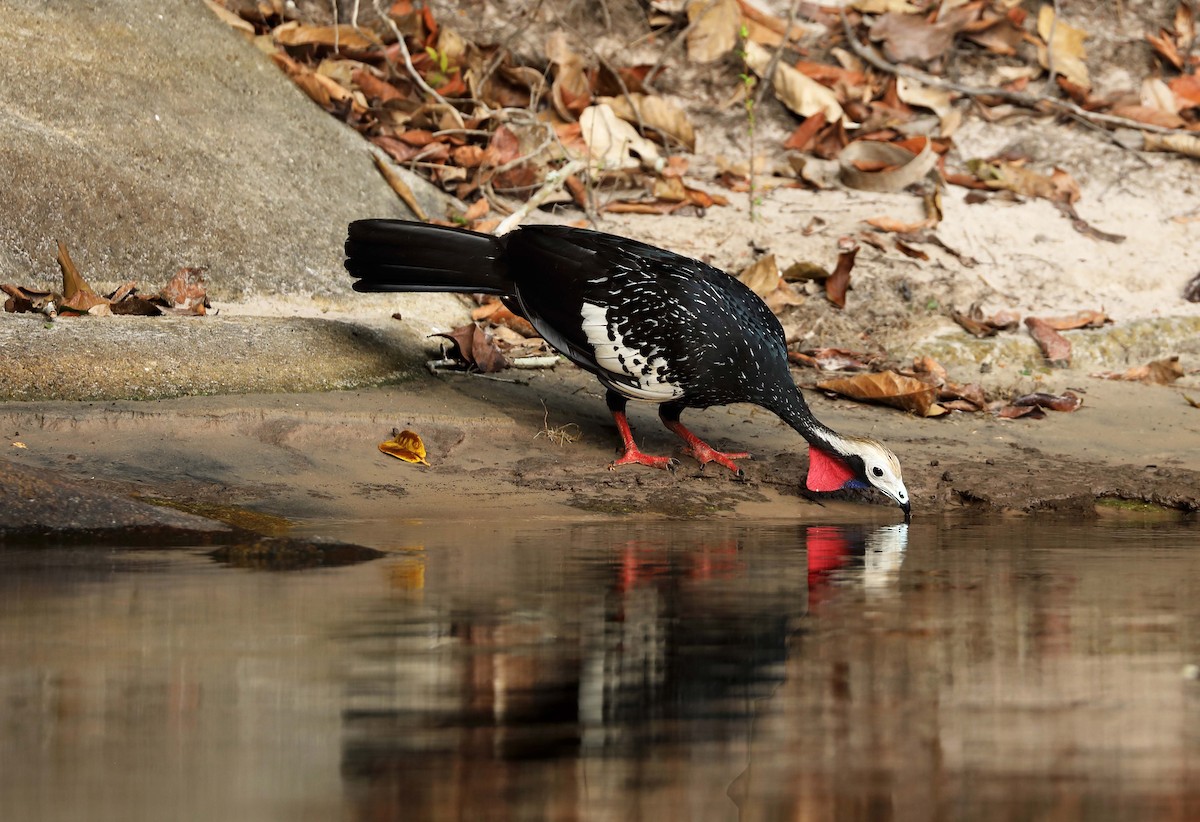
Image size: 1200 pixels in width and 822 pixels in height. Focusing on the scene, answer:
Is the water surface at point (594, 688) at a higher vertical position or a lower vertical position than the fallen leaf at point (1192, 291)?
higher

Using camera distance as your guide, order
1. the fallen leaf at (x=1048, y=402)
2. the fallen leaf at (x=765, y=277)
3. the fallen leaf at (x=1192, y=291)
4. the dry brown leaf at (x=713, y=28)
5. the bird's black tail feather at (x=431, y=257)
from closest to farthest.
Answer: the bird's black tail feather at (x=431, y=257), the fallen leaf at (x=1048, y=402), the fallen leaf at (x=765, y=277), the fallen leaf at (x=1192, y=291), the dry brown leaf at (x=713, y=28)

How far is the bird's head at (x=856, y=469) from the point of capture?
597 centimetres

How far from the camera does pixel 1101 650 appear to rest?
3.30m

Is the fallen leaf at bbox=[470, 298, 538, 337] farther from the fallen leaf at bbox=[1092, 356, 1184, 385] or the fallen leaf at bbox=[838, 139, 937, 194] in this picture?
the fallen leaf at bbox=[1092, 356, 1184, 385]

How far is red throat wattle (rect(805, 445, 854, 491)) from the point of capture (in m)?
6.23

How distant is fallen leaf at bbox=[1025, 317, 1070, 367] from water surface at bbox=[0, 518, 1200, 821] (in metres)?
3.82

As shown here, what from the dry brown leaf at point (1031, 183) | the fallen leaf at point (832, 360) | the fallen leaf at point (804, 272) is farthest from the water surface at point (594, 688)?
the dry brown leaf at point (1031, 183)

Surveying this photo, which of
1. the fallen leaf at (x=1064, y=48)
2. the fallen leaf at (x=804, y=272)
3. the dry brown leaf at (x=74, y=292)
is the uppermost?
the fallen leaf at (x=1064, y=48)

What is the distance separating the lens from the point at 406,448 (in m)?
6.23

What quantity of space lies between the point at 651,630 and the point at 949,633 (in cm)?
68

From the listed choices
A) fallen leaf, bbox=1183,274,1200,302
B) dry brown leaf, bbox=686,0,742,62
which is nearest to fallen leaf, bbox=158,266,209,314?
dry brown leaf, bbox=686,0,742,62

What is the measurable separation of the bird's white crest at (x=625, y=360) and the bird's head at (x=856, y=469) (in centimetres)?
65

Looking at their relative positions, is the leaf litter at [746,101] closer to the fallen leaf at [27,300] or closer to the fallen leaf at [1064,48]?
the fallen leaf at [1064,48]

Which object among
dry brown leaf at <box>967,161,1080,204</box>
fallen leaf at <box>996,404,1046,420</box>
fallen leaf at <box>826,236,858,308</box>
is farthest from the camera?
dry brown leaf at <box>967,161,1080,204</box>
